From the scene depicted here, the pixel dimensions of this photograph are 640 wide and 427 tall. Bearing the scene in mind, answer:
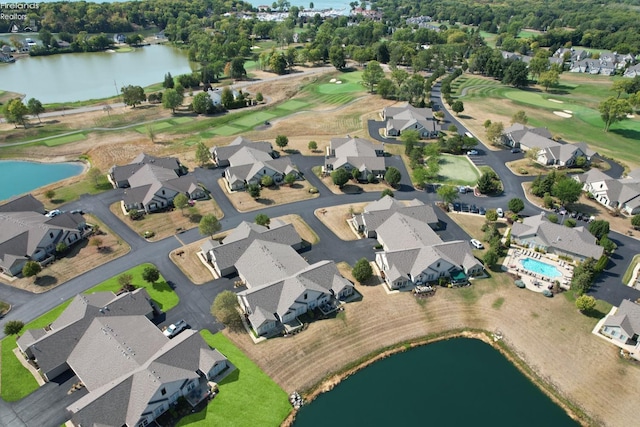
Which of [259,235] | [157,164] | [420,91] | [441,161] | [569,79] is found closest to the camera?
[259,235]

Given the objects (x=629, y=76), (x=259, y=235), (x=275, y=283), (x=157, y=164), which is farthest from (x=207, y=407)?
(x=629, y=76)

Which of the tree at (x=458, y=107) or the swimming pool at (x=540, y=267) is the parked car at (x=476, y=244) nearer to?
the swimming pool at (x=540, y=267)

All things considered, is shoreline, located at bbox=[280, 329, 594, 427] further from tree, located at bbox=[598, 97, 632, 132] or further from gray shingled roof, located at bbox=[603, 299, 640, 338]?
tree, located at bbox=[598, 97, 632, 132]

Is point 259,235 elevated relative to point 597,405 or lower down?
elevated

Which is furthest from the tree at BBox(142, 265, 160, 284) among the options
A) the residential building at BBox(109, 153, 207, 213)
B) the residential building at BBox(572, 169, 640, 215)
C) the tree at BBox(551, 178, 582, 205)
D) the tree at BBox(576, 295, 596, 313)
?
the residential building at BBox(572, 169, 640, 215)

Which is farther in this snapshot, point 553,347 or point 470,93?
point 470,93

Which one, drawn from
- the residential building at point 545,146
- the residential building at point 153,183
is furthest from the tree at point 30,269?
the residential building at point 545,146

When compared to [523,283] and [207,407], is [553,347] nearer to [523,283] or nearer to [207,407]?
[523,283]

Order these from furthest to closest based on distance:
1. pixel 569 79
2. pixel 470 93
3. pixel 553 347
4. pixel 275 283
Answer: pixel 569 79
pixel 470 93
pixel 275 283
pixel 553 347
